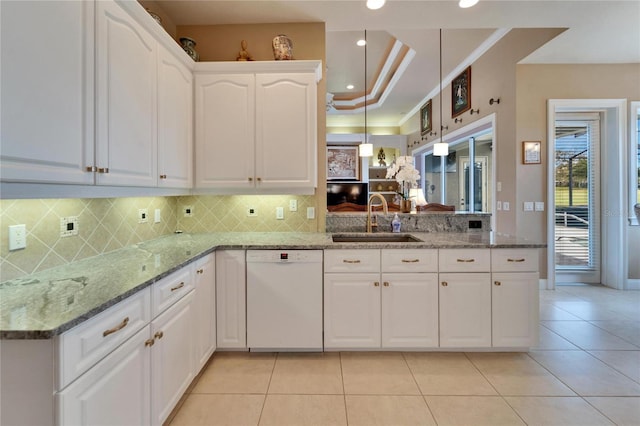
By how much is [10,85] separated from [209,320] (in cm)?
172

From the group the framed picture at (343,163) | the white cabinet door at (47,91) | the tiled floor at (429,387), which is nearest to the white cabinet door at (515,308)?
the tiled floor at (429,387)

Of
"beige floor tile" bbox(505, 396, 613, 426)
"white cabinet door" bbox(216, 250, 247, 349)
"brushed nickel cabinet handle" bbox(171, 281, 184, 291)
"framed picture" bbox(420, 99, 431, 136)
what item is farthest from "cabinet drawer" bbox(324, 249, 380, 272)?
"framed picture" bbox(420, 99, 431, 136)

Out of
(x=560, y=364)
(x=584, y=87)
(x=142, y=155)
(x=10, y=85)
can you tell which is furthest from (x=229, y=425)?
(x=584, y=87)

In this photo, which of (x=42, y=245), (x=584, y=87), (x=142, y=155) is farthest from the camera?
(x=584, y=87)

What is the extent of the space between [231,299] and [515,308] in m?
2.19

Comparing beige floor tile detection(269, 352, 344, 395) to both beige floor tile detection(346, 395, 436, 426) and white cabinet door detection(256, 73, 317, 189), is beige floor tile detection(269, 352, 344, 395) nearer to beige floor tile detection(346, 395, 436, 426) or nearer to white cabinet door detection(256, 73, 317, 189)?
beige floor tile detection(346, 395, 436, 426)

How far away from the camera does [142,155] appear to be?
1.89 m

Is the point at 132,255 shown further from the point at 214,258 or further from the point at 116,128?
the point at 116,128

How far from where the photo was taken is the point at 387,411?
1.82 metres

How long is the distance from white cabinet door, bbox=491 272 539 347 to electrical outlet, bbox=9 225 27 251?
2913mm

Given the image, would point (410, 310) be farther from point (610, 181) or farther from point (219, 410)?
point (610, 181)

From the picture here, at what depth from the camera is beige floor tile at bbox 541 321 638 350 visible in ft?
8.45

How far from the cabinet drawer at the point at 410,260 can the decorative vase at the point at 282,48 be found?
1.87 meters

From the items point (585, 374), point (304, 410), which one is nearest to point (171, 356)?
point (304, 410)
